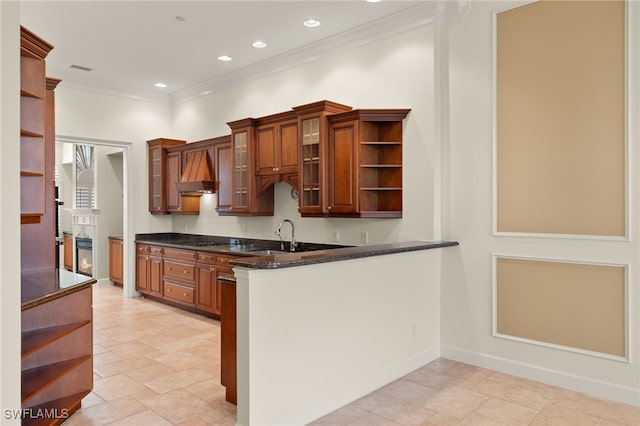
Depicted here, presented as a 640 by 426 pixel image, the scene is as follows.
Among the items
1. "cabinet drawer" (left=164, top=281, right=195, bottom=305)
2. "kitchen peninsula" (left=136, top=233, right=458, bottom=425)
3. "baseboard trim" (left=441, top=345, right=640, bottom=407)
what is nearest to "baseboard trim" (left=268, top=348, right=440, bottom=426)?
"kitchen peninsula" (left=136, top=233, right=458, bottom=425)

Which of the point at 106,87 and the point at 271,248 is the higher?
the point at 106,87

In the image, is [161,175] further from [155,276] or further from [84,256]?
[84,256]

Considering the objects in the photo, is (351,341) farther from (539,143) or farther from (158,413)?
(539,143)

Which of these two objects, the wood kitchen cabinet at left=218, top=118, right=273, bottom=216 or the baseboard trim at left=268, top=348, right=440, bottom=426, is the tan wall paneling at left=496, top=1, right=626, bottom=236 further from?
the wood kitchen cabinet at left=218, top=118, right=273, bottom=216

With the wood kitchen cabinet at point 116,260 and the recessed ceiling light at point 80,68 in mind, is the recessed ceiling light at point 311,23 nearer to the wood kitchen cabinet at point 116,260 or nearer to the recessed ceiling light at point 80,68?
the recessed ceiling light at point 80,68

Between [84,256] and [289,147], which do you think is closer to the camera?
[289,147]

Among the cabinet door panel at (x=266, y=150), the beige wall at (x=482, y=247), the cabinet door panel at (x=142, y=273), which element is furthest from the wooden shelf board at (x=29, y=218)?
the cabinet door panel at (x=142, y=273)

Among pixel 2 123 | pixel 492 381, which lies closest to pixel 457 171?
pixel 492 381

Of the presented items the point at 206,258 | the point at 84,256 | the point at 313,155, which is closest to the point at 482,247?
the point at 313,155

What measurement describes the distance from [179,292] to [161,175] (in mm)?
2056

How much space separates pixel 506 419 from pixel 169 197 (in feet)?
18.9

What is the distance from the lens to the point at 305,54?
17.4 ft

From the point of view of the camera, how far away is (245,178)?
570 cm

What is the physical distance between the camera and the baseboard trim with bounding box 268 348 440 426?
2.81 metres
